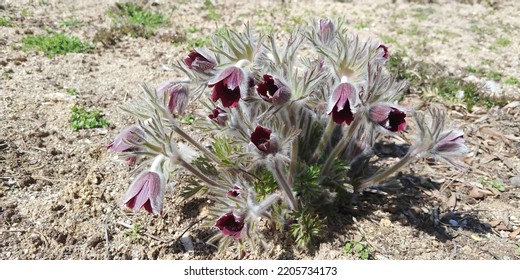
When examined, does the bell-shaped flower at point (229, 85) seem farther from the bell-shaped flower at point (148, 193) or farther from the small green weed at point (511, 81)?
the small green weed at point (511, 81)

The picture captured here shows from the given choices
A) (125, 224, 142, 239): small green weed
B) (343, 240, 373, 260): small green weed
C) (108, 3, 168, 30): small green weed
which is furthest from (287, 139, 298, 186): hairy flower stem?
(108, 3, 168, 30): small green weed

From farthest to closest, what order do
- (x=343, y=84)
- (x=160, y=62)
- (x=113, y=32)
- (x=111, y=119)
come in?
1. (x=113, y=32)
2. (x=160, y=62)
3. (x=111, y=119)
4. (x=343, y=84)

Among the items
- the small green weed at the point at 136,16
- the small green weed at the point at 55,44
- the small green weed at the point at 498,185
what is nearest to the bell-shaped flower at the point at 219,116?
the small green weed at the point at 498,185

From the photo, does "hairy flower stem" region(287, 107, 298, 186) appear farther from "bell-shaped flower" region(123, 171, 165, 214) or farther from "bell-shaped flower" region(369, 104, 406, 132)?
"bell-shaped flower" region(123, 171, 165, 214)

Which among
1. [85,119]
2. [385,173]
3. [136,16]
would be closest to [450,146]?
[385,173]

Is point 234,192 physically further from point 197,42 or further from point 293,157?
point 197,42

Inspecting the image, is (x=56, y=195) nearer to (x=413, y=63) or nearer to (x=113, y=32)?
(x=113, y=32)

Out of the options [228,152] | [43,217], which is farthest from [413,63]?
[43,217]
